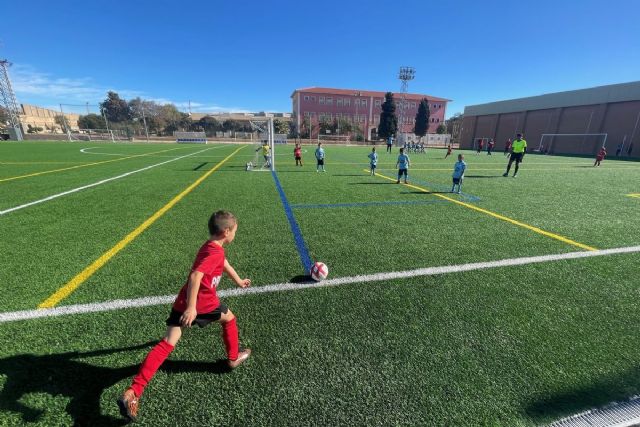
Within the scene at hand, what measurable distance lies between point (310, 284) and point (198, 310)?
1717 mm

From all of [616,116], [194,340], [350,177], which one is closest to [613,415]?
[194,340]

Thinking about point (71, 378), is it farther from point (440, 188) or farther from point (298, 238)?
point (440, 188)

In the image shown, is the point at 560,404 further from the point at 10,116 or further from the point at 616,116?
the point at 10,116

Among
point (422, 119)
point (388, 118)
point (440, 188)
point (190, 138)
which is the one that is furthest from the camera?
point (422, 119)

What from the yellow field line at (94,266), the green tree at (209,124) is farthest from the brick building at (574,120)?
the green tree at (209,124)

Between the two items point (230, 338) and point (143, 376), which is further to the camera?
point (230, 338)

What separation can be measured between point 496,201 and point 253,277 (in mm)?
7530

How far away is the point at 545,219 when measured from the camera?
21.3 feet

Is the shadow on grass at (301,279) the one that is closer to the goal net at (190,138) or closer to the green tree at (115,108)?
the goal net at (190,138)

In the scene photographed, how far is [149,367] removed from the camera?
1.92 m

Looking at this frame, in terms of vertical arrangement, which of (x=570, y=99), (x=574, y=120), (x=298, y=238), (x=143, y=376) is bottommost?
(x=298, y=238)

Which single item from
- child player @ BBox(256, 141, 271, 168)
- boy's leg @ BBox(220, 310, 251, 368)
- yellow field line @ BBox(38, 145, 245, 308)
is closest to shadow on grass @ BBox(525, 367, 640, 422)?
boy's leg @ BBox(220, 310, 251, 368)

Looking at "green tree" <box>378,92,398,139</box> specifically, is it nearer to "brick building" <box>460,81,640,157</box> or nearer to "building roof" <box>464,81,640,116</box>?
"building roof" <box>464,81,640,116</box>

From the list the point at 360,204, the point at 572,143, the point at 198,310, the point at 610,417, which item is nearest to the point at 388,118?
the point at 572,143
